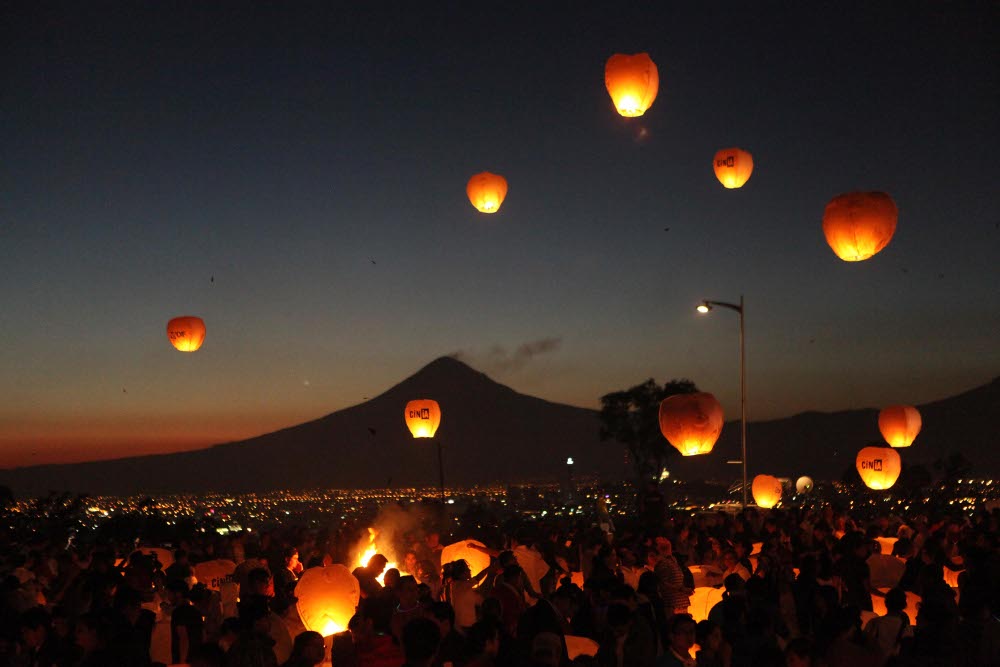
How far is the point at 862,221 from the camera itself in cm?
1353

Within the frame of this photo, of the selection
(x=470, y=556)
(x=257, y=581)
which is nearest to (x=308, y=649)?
(x=257, y=581)

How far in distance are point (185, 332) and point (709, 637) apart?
49.5 ft

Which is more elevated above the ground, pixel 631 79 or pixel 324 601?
pixel 631 79

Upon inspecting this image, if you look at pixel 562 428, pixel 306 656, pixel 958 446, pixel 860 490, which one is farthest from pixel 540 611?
pixel 562 428

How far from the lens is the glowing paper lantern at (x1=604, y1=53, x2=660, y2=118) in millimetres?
14898

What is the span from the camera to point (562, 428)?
134 metres

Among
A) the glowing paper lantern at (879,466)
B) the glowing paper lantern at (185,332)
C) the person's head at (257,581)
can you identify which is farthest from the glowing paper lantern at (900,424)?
the person's head at (257,581)

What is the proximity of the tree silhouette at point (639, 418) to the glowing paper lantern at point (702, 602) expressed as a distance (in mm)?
31886

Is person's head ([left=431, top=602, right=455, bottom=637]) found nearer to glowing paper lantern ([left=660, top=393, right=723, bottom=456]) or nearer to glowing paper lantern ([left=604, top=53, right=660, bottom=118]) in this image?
glowing paper lantern ([left=660, top=393, right=723, bottom=456])

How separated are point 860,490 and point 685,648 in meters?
24.3

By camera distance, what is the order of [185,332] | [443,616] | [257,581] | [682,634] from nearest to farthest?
[682,634] < [443,616] < [257,581] < [185,332]

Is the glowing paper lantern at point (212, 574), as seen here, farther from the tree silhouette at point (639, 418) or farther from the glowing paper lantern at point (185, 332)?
the tree silhouette at point (639, 418)

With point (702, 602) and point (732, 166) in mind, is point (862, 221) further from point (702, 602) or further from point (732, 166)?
point (702, 602)

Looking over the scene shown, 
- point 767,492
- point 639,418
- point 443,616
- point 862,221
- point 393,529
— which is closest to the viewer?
point 443,616
